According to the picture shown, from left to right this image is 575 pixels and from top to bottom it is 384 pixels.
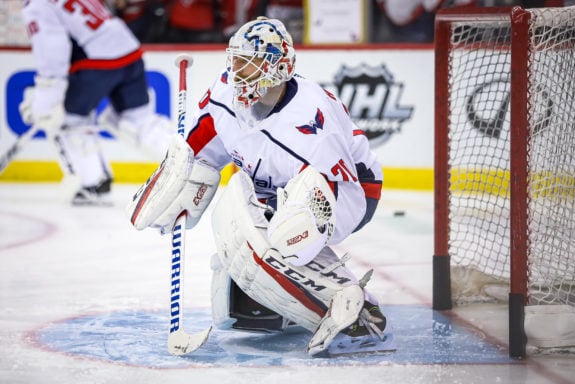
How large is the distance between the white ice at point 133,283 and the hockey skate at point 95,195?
109 mm

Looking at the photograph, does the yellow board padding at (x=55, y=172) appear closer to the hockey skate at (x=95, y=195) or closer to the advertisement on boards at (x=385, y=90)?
the advertisement on boards at (x=385, y=90)

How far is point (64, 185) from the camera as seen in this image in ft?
20.2

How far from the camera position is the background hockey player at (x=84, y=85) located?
5.86 m

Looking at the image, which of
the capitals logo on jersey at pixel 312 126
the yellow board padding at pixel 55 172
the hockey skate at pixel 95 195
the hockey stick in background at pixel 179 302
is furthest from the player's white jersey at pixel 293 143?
the yellow board padding at pixel 55 172

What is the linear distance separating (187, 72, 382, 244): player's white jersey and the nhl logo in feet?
11.8

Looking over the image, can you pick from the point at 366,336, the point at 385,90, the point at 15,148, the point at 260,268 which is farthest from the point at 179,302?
the point at 385,90

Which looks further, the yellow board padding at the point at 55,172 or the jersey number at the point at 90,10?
the yellow board padding at the point at 55,172

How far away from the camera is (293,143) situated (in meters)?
2.65

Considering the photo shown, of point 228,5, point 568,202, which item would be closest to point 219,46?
point 228,5

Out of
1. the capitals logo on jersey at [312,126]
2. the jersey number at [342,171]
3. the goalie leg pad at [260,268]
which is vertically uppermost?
the capitals logo on jersey at [312,126]

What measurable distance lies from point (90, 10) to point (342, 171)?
362 cm

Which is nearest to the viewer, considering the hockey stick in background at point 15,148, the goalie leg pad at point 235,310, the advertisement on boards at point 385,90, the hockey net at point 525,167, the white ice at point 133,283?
the white ice at point 133,283

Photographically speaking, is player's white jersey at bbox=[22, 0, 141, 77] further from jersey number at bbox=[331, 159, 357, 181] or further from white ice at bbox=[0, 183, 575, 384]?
jersey number at bbox=[331, 159, 357, 181]

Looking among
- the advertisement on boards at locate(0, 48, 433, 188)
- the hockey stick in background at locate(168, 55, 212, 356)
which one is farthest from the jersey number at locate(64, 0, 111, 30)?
the hockey stick in background at locate(168, 55, 212, 356)
